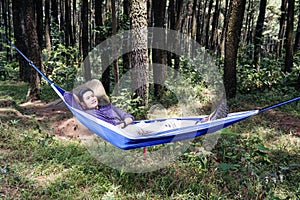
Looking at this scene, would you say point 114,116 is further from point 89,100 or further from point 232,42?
point 232,42

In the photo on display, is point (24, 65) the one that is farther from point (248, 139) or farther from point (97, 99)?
point (248, 139)

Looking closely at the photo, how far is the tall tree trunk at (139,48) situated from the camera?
13.0ft

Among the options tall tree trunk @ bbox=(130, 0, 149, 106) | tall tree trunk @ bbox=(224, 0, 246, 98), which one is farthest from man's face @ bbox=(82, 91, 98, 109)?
tall tree trunk @ bbox=(224, 0, 246, 98)

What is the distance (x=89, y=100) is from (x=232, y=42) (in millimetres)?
3318

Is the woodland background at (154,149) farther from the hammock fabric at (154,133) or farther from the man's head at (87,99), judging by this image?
the man's head at (87,99)

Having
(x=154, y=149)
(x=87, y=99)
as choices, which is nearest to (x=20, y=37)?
(x=87, y=99)

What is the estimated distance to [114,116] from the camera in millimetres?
3635

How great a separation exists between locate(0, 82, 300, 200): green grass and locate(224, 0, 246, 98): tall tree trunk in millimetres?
2199

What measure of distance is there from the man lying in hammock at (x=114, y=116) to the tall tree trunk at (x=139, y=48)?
63cm

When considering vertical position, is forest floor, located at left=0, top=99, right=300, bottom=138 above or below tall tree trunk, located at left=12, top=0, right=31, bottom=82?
below

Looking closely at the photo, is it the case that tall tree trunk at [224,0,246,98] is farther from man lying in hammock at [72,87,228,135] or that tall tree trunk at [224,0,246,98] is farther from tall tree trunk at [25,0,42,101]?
tall tree trunk at [25,0,42,101]

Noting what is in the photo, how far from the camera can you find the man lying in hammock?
338 centimetres

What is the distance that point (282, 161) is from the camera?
3.26 meters

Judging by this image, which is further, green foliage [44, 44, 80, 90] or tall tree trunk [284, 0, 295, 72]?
green foliage [44, 44, 80, 90]
